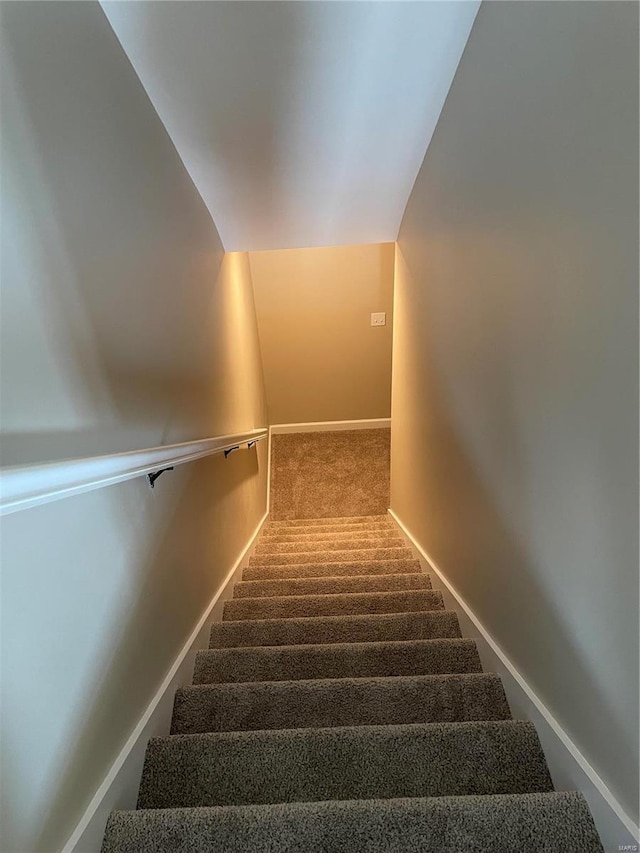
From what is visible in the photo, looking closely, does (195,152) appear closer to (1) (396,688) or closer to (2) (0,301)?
(2) (0,301)

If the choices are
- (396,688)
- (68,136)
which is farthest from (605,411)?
(68,136)

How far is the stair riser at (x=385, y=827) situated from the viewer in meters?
0.89

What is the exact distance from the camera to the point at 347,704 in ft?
4.40

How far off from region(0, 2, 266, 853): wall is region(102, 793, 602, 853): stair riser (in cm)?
23

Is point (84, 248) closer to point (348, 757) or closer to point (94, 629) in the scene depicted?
point (94, 629)

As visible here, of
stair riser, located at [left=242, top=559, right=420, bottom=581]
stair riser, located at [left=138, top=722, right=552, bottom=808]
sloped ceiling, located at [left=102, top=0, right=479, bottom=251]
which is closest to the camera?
stair riser, located at [left=138, top=722, right=552, bottom=808]

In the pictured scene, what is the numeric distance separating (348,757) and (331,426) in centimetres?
465

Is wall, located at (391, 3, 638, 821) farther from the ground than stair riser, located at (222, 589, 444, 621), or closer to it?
farther from the ground

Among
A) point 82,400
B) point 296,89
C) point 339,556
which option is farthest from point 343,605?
point 296,89

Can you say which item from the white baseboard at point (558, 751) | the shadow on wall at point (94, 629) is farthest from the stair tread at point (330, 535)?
the shadow on wall at point (94, 629)

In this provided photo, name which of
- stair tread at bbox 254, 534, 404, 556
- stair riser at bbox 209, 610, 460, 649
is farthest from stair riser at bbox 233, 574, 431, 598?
stair tread at bbox 254, 534, 404, 556

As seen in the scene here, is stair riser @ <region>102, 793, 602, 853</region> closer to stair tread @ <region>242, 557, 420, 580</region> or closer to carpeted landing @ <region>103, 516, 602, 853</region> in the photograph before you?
carpeted landing @ <region>103, 516, 602, 853</region>

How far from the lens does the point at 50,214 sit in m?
1.00

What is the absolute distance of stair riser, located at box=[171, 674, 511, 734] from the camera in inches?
52.2
